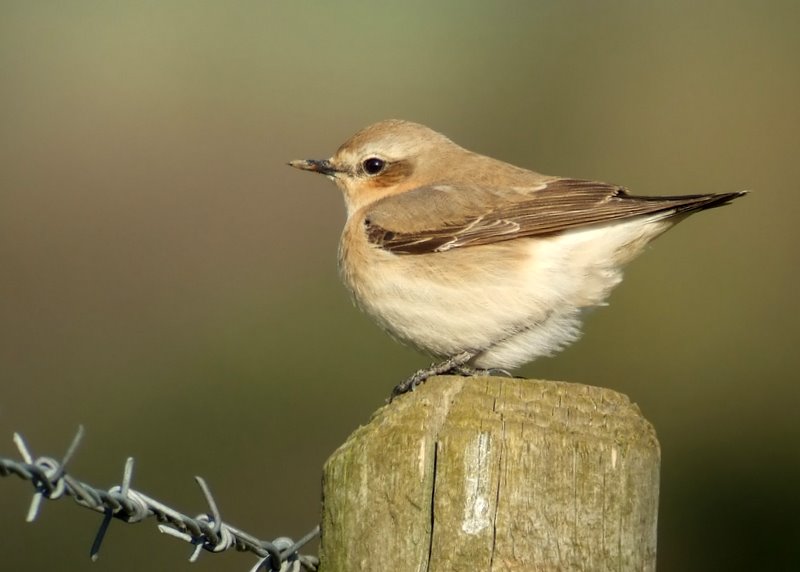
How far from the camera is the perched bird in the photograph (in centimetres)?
594

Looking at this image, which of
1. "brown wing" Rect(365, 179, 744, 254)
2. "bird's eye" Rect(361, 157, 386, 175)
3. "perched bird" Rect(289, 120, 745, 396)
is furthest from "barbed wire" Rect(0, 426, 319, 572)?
"bird's eye" Rect(361, 157, 386, 175)

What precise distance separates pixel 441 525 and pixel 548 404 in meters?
0.46

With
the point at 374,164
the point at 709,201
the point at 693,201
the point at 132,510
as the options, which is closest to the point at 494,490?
the point at 132,510

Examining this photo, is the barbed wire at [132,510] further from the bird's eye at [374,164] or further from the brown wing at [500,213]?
the bird's eye at [374,164]

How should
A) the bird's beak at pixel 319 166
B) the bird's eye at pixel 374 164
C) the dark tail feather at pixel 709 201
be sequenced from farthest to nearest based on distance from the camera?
the bird's beak at pixel 319 166
the bird's eye at pixel 374 164
the dark tail feather at pixel 709 201

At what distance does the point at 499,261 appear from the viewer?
6.02 metres

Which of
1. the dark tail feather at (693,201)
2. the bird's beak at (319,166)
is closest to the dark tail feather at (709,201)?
the dark tail feather at (693,201)

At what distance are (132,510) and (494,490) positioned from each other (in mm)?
960

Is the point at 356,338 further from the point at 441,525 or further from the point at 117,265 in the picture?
the point at 441,525

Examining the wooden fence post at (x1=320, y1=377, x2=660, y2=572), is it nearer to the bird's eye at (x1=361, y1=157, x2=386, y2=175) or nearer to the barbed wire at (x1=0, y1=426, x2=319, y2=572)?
the barbed wire at (x1=0, y1=426, x2=319, y2=572)

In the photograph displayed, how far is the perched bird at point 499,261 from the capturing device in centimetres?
594

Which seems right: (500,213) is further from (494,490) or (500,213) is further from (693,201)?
(494,490)

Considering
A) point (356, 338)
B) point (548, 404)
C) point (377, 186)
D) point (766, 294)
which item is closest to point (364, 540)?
point (548, 404)

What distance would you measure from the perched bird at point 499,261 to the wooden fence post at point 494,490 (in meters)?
2.56
